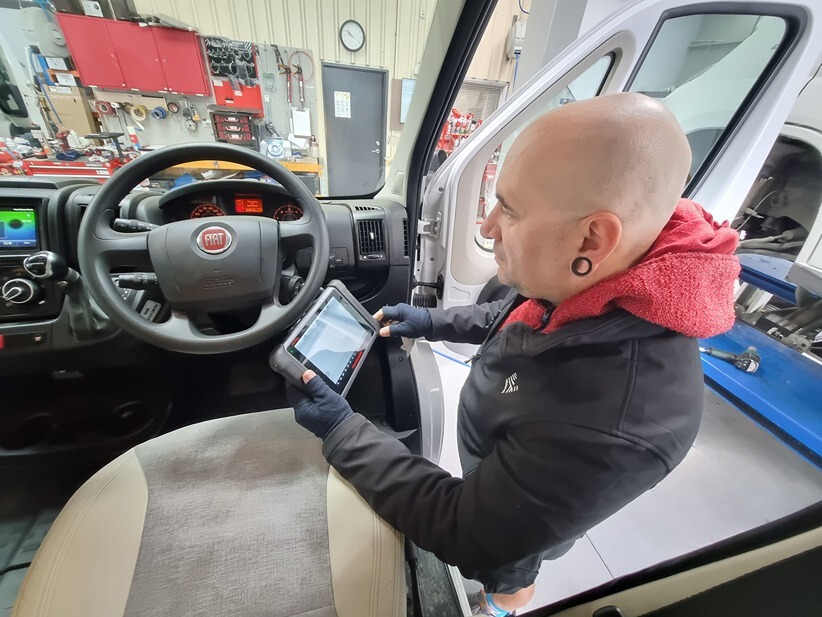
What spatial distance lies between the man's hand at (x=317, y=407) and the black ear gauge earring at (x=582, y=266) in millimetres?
480

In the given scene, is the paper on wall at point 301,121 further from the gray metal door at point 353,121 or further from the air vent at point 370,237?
the air vent at point 370,237

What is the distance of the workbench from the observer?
52.1 inches

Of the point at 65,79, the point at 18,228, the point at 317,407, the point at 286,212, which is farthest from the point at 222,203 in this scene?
the point at 65,79

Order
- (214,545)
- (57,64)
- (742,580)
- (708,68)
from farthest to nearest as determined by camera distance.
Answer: (57,64) → (708,68) → (214,545) → (742,580)

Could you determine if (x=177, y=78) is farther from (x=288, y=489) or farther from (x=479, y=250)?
(x=288, y=489)

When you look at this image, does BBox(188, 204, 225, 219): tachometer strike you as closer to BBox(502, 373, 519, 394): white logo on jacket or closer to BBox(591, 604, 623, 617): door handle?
BBox(502, 373, 519, 394): white logo on jacket

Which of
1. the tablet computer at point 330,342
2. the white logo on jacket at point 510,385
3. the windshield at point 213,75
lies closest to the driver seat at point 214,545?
the tablet computer at point 330,342

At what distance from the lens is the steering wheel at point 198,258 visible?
2.22 ft

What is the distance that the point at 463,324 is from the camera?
1051mm

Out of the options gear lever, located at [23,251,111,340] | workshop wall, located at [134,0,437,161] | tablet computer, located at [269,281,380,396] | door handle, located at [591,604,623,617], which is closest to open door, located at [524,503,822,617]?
door handle, located at [591,604,623,617]

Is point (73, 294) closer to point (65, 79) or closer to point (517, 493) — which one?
point (517, 493)

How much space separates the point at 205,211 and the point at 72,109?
2392 mm

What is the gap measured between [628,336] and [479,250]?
1172 millimetres

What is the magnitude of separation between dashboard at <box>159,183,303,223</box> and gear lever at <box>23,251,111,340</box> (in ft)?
0.87
